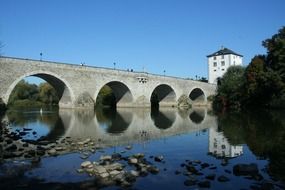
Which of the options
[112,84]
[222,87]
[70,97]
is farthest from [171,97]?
[70,97]

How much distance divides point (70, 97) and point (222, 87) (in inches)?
1078

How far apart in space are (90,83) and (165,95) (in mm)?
24372

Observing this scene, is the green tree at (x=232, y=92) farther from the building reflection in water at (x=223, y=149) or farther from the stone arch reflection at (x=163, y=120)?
the building reflection in water at (x=223, y=149)

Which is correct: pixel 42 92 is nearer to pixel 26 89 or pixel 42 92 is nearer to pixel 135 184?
pixel 26 89

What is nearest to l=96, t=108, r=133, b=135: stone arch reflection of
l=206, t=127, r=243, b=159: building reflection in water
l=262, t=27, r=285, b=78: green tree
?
l=206, t=127, r=243, b=159: building reflection in water

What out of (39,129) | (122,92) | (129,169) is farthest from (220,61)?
(129,169)

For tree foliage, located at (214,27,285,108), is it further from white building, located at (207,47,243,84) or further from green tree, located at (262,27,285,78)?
white building, located at (207,47,243,84)

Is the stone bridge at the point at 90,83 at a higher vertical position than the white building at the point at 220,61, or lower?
lower

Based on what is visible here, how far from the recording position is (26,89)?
76500 mm

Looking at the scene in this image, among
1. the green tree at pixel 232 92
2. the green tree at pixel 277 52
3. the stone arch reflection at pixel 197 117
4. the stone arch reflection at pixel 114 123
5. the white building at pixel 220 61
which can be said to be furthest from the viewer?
the white building at pixel 220 61

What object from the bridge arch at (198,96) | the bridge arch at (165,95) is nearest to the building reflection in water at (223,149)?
the bridge arch at (165,95)

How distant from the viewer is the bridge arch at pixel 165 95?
64.1 metres

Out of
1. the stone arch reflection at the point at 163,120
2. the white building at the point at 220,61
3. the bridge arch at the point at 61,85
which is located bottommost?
the stone arch reflection at the point at 163,120

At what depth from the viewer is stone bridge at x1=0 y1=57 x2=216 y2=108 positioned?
35.5 m
